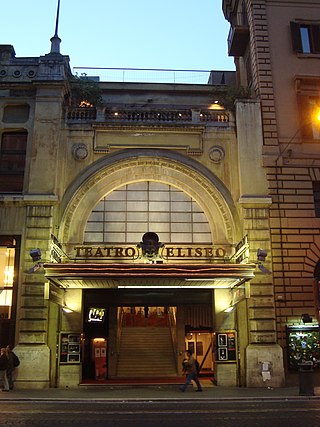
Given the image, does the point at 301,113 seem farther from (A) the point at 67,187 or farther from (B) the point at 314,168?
(A) the point at 67,187

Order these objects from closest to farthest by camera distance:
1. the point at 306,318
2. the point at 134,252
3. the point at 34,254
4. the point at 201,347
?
the point at 34,254, the point at 306,318, the point at 134,252, the point at 201,347

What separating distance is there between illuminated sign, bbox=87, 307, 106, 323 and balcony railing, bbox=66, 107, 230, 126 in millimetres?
9126

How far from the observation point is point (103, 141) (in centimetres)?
2114

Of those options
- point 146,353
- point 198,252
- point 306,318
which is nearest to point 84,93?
point 198,252

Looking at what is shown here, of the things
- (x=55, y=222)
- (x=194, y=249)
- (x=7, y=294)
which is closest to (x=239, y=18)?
(x=194, y=249)

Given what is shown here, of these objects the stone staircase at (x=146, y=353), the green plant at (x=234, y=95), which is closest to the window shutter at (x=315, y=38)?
the green plant at (x=234, y=95)

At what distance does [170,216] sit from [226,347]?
21.3ft

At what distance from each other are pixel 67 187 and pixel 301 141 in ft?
37.6

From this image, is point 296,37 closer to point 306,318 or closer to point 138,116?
point 138,116

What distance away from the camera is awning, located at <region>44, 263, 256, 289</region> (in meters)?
16.6

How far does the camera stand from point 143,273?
16938mm

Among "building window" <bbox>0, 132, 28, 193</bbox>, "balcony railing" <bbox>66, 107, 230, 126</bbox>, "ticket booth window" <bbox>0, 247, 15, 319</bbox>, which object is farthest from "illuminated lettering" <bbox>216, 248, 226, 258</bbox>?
"building window" <bbox>0, 132, 28, 193</bbox>

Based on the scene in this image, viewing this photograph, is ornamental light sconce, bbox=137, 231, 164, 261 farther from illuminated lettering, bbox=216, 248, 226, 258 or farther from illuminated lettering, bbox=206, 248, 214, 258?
illuminated lettering, bbox=216, 248, 226, 258

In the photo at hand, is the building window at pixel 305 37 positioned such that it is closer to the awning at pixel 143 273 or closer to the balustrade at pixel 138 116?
the balustrade at pixel 138 116
